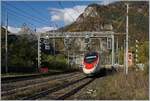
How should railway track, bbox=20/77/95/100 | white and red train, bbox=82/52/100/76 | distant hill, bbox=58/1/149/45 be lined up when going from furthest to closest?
white and red train, bbox=82/52/100/76 → railway track, bbox=20/77/95/100 → distant hill, bbox=58/1/149/45

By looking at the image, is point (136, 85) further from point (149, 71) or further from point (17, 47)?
point (17, 47)

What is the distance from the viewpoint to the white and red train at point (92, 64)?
4547 cm

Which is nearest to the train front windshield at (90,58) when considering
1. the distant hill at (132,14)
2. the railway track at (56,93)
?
the distant hill at (132,14)

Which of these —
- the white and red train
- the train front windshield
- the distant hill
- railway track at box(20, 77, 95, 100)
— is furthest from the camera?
the train front windshield

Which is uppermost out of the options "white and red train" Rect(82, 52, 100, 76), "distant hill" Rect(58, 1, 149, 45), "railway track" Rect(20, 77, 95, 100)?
"distant hill" Rect(58, 1, 149, 45)

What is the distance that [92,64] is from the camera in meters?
45.6

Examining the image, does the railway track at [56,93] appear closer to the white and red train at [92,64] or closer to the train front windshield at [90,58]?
the white and red train at [92,64]

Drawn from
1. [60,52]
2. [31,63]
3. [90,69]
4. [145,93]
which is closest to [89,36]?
[31,63]

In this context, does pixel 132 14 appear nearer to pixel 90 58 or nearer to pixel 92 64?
pixel 92 64

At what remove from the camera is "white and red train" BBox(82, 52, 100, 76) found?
4547cm

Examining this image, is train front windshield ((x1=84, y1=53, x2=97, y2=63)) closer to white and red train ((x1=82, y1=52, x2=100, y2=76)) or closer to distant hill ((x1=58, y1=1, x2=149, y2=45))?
white and red train ((x1=82, y1=52, x2=100, y2=76))

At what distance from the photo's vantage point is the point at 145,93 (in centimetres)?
1664

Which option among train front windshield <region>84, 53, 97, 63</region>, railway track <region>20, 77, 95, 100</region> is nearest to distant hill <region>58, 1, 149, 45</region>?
railway track <region>20, 77, 95, 100</region>

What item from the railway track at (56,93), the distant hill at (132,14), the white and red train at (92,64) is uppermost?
the distant hill at (132,14)
